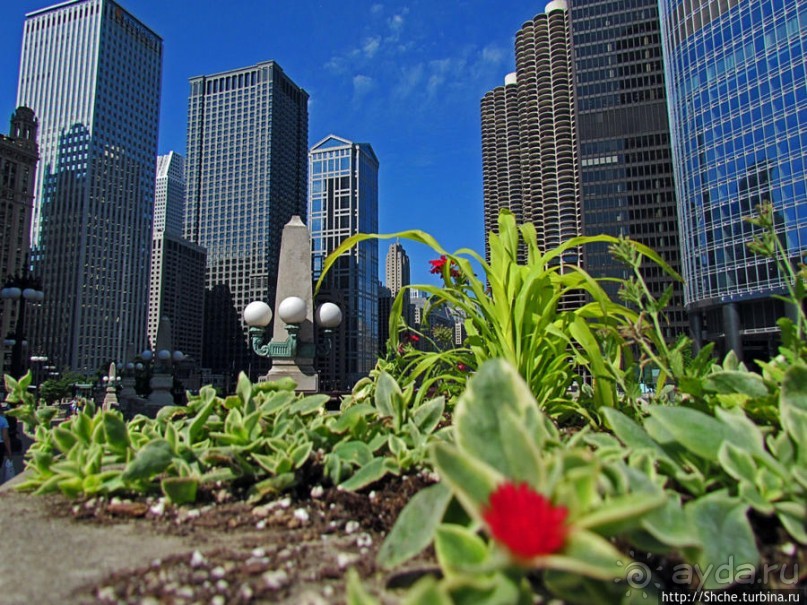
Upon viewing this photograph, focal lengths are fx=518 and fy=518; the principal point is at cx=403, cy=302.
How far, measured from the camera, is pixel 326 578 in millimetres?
1383

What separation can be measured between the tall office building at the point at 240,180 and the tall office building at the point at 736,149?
122920 mm


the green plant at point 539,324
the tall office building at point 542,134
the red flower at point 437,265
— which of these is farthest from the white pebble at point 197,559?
the tall office building at point 542,134

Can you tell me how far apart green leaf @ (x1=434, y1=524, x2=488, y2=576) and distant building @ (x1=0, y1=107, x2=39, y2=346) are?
314 feet

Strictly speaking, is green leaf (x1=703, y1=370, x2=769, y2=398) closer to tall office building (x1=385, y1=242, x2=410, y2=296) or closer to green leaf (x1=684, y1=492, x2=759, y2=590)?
green leaf (x1=684, y1=492, x2=759, y2=590)

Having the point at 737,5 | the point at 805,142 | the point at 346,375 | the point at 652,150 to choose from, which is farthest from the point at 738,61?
the point at 346,375

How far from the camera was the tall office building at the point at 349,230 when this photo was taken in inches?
5630

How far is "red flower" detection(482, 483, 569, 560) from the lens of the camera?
0.96 metres

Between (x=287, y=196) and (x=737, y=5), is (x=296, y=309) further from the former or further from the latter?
(x=287, y=196)

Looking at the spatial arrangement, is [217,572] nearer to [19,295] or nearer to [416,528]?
[416,528]

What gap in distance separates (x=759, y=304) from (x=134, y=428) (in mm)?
51702

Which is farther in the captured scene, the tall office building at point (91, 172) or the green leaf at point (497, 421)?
the tall office building at point (91, 172)

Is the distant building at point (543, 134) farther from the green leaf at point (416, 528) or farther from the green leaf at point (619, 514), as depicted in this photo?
the green leaf at point (619, 514)

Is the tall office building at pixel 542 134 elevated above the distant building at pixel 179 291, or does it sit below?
above

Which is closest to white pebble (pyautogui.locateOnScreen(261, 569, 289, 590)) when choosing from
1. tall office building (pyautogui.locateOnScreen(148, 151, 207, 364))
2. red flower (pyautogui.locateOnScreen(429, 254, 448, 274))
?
red flower (pyautogui.locateOnScreen(429, 254, 448, 274))
